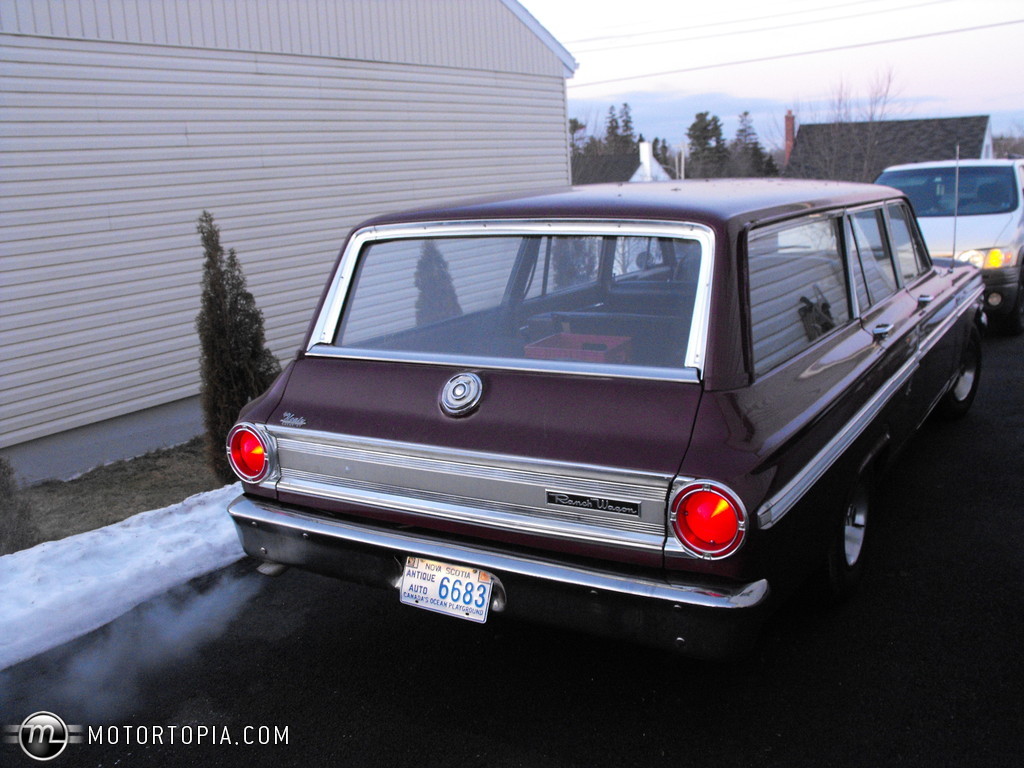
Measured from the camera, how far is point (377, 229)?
3619 millimetres

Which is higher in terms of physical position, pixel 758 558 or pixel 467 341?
pixel 467 341

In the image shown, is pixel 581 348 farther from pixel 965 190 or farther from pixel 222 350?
pixel 965 190

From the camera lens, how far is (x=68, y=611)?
3807mm

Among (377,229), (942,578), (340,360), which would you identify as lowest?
(942,578)

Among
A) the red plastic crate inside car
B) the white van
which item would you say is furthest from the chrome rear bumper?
the white van

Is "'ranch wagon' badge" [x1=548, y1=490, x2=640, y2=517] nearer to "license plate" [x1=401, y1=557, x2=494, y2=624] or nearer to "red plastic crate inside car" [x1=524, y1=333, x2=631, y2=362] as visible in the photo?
"license plate" [x1=401, y1=557, x2=494, y2=624]

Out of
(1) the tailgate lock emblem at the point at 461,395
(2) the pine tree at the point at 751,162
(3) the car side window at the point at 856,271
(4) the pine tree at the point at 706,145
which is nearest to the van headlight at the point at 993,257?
(3) the car side window at the point at 856,271

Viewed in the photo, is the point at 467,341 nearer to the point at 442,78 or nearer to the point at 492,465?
the point at 492,465

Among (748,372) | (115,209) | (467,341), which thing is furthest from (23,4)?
(748,372)

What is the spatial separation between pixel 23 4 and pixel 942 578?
7312mm

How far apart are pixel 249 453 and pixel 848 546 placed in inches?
98.9

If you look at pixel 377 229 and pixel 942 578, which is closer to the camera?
pixel 377 229

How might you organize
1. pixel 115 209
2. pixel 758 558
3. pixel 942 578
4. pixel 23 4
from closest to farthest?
pixel 758 558 → pixel 942 578 → pixel 23 4 → pixel 115 209

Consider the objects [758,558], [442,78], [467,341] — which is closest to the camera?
[758,558]
